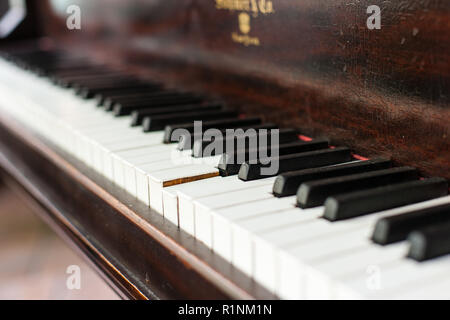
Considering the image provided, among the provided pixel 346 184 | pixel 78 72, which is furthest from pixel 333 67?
pixel 78 72

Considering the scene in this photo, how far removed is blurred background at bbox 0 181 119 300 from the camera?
2291mm

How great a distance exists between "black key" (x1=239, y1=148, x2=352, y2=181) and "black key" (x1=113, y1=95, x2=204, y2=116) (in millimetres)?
694

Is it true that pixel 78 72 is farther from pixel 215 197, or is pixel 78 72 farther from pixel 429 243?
pixel 429 243

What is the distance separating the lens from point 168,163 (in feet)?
3.99

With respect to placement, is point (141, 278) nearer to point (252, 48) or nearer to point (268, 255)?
point (268, 255)

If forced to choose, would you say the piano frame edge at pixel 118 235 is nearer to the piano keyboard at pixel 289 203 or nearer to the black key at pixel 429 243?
the piano keyboard at pixel 289 203

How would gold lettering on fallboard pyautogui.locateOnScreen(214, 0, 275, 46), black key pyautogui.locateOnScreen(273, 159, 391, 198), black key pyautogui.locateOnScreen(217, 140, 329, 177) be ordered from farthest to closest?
gold lettering on fallboard pyautogui.locateOnScreen(214, 0, 275, 46) → black key pyautogui.locateOnScreen(217, 140, 329, 177) → black key pyautogui.locateOnScreen(273, 159, 391, 198)

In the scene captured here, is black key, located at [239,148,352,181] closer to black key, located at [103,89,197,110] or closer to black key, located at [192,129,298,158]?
black key, located at [192,129,298,158]

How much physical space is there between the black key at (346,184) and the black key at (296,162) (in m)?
0.15

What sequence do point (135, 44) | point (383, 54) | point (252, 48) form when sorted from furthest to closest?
point (135, 44) → point (252, 48) → point (383, 54)

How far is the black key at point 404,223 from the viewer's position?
2.64 ft

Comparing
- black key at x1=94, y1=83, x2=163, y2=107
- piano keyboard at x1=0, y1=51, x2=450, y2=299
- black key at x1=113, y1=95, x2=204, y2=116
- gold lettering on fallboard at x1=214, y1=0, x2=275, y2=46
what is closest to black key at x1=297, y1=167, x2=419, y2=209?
piano keyboard at x1=0, y1=51, x2=450, y2=299
